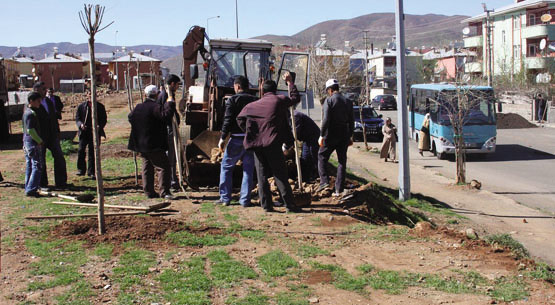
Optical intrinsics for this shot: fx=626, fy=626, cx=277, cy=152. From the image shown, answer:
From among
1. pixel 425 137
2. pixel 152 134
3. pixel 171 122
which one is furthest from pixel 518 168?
pixel 152 134

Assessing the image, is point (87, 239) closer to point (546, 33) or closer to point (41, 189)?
point (41, 189)

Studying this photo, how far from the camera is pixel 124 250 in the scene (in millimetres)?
6816

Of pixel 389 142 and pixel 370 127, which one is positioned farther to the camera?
pixel 370 127

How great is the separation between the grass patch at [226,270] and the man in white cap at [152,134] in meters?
3.02

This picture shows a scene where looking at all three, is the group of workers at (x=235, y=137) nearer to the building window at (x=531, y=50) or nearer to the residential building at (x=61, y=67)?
the building window at (x=531, y=50)

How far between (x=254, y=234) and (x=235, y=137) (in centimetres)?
214

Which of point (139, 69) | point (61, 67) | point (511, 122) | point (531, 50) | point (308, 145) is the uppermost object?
point (61, 67)

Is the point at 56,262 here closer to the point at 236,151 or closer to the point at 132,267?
the point at 132,267

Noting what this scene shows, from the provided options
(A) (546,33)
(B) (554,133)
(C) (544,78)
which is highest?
(A) (546,33)

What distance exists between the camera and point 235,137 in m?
9.28

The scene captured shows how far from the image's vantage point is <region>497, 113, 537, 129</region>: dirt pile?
37.7 meters

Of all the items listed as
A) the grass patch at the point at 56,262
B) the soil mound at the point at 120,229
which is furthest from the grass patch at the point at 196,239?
the grass patch at the point at 56,262

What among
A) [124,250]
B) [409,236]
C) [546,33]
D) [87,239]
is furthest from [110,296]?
[546,33]

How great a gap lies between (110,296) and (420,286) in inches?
113
